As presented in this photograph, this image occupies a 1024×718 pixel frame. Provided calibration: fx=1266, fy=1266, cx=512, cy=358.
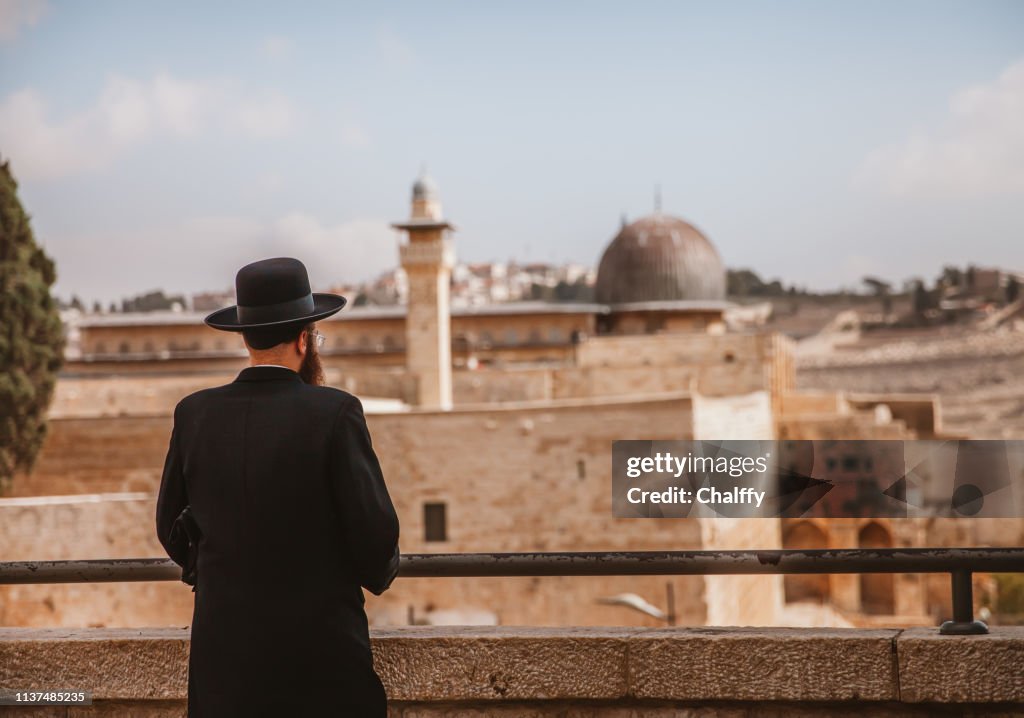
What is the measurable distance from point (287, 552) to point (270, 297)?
55 cm

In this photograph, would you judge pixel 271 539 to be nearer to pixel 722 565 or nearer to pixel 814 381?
pixel 722 565

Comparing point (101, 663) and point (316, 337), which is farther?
point (101, 663)

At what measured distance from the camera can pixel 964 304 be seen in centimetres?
6756

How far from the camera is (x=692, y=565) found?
326 centimetres

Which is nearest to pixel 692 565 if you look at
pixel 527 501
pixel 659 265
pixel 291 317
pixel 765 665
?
pixel 765 665

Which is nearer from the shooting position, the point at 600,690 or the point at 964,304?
the point at 600,690

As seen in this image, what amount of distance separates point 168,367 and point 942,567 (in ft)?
115

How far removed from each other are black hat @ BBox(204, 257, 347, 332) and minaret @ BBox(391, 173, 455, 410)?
24429mm

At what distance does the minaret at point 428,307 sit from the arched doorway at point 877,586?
9172 mm

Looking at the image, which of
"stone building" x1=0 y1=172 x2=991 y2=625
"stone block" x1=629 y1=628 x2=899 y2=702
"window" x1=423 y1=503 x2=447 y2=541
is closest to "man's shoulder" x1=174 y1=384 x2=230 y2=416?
"stone block" x1=629 y1=628 x2=899 y2=702

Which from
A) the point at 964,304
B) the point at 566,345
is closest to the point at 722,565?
the point at 566,345

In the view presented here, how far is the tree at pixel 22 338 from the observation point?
66.3 feet

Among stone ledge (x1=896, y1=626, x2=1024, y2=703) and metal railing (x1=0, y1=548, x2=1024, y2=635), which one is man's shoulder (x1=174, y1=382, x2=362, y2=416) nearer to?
metal railing (x1=0, y1=548, x2=1024, y2=635)

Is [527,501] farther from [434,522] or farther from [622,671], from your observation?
[622,671]
